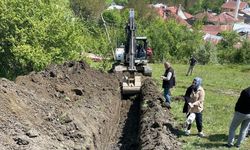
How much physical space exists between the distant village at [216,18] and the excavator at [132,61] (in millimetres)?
34869

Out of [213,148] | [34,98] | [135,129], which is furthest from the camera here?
[135,129]

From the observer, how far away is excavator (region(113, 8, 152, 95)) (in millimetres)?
20812

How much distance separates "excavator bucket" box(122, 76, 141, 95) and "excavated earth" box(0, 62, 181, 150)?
291 millimetres

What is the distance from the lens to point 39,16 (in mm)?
28391

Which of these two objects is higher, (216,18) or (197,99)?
(197,99)

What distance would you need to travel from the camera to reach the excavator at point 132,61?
20.8 meters

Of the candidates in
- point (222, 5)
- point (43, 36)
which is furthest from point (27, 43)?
point (222, 5)

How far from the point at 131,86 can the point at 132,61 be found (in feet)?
8.39

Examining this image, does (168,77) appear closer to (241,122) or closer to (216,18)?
(241,122)

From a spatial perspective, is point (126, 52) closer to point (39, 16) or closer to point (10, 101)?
point (39, 16)

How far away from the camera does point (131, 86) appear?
2069 centimetres

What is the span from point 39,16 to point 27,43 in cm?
221

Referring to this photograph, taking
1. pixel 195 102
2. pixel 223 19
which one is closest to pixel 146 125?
pixel 195 102

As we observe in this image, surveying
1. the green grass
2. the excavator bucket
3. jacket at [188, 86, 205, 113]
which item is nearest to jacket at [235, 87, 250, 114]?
the green grass
